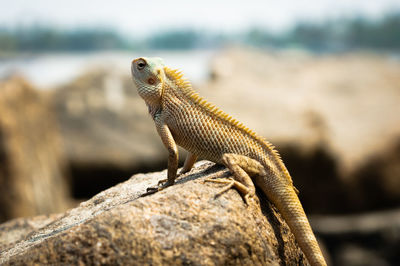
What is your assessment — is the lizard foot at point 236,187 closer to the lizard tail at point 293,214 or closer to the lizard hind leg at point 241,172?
the lizard hind leg at point 241,172

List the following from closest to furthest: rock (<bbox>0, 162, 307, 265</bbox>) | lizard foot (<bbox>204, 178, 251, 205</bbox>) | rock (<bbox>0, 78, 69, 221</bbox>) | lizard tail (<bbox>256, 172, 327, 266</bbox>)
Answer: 1. rock (<bbox>0, 162, 307, 265</bbox>)
2. lizard foot (<bbox>204, 178, 251, 205</bbox>)
3. lizard tail (<bbox>256, 172, 327, 266</bbox>)
4. rock (<bbox>0, 78, 69, 221</bbox>)

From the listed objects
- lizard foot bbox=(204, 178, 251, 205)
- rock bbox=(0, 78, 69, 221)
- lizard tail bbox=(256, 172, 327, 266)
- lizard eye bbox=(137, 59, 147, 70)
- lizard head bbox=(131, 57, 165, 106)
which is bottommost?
rock bbox=(0, 78, 69, 221)

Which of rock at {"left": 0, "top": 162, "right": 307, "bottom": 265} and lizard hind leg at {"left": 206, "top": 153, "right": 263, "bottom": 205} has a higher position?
lizard hind leg at {"left": 206, "top": 153, "right": 263, "bottom": 205}

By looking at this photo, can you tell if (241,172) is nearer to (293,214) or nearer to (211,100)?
(293,214)

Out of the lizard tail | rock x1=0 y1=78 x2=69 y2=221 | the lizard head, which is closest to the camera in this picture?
the lizard tail

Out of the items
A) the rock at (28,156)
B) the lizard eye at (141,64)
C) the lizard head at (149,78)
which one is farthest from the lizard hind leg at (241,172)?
the rock at (28,156)

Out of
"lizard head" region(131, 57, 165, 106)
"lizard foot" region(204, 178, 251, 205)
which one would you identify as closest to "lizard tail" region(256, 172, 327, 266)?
"lizard foot" region(204, 178, 251, 205)

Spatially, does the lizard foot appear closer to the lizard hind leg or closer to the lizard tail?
the lizard hind leg
